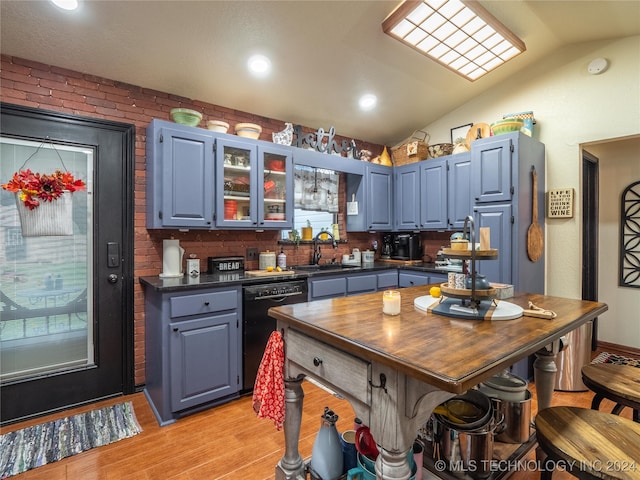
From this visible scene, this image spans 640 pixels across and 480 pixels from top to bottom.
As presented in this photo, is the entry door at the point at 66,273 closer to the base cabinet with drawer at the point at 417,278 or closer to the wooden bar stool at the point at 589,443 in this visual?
the base cabinet with drawer at the point at 417,278

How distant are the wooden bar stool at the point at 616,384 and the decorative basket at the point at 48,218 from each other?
331cm

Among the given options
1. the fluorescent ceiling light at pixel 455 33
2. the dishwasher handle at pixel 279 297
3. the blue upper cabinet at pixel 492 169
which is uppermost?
the fluorescent ceiling light at pixel 455 33

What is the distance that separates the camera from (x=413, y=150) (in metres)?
3.97

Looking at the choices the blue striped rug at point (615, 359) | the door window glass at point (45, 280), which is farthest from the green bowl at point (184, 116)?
the blue striped rug at point (615, 359)

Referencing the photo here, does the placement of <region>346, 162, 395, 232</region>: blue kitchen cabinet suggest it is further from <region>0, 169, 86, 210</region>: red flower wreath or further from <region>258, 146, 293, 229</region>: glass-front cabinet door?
<region>0, 169, 86, 210</region>: red flower wreath

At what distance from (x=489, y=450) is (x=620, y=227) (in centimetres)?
360

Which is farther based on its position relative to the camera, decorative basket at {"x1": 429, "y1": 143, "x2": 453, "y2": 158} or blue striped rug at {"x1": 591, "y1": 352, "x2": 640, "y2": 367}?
decorative basket at {"x1": 429, "y1": 143, "x2": 453, "y2": 158}

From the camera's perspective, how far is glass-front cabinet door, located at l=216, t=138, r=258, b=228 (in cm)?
283

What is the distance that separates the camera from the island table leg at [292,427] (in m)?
1.52

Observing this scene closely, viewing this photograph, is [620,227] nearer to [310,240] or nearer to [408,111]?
[408,111]

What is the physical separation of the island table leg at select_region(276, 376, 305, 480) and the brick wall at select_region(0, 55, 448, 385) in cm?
184

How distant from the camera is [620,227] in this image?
368 cm

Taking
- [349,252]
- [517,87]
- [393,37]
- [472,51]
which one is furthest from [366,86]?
[349,252]

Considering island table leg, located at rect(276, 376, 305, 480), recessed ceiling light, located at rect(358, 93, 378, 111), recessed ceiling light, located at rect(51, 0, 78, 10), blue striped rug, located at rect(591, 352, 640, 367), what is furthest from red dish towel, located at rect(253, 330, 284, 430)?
blue striped rug, located at rect(591, 352, 640, 367)
